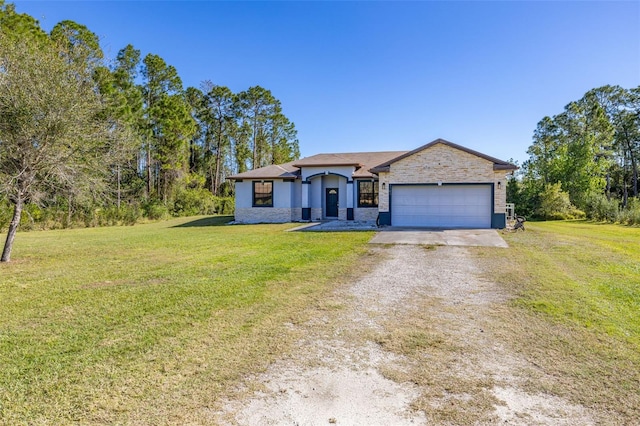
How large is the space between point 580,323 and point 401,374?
10.4 feet

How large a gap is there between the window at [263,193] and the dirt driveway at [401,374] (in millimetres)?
17770

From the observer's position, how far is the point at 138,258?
1063 centimetres

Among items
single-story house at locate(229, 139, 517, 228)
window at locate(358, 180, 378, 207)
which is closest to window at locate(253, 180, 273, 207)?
single-story house at locate(229, 139, 517, 228)

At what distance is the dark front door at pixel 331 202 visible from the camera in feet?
76.6

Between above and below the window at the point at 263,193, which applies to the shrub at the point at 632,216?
below

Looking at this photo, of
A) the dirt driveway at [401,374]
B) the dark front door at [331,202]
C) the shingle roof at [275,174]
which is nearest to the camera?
the dirt driveway at [401,374]

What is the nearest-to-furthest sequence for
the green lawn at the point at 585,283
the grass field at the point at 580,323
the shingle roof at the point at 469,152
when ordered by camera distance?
1. the grass field at the point at 580,323
2. the green lawn at the point at 585,283
3. the shingle roof at the point at 469,152

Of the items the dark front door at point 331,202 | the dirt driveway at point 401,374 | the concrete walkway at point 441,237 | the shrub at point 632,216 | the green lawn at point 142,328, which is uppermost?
the dark front door at point 331,202

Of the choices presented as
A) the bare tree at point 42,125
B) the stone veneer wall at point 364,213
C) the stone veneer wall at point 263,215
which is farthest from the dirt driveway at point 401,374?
the stone veneer wall at point 263,215

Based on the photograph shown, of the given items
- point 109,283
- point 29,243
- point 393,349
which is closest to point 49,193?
point 29,243

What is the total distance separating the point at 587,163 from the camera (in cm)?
3156

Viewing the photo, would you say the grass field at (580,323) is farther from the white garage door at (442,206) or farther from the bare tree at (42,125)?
the bare tree at (42,125)

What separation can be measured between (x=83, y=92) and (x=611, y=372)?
12.7 m

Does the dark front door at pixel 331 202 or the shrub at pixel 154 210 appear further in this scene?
the shrub at pixel 154 210
